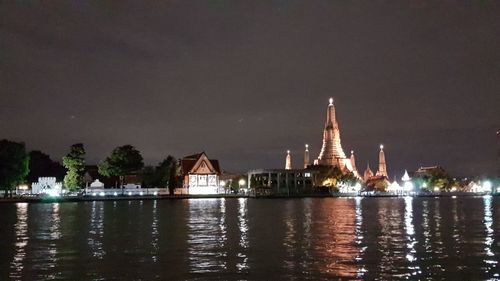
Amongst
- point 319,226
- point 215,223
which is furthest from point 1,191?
point 319,226

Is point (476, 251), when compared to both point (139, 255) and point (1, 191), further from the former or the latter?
point (1, 191)

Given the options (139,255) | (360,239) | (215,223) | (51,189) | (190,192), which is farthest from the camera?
(190,192)

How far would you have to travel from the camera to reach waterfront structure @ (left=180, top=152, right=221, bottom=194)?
120188 millimetres

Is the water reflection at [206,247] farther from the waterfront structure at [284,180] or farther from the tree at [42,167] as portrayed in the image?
the waterfront structure at [284,180]

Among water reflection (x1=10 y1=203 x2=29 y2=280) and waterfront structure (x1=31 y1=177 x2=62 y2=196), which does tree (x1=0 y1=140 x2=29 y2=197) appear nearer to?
waterfront structure (x1=31 y1=177 x2=62 y2=196)

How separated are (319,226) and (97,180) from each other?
90.5 metres

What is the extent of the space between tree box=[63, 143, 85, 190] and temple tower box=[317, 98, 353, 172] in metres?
88.2

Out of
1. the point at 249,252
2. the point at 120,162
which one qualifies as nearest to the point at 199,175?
the point at 120,162

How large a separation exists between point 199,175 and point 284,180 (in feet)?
108

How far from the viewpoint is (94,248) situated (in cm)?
2597

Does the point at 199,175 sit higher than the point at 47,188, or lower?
higher

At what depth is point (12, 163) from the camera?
8675cm

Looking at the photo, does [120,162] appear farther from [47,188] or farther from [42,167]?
[42,167]

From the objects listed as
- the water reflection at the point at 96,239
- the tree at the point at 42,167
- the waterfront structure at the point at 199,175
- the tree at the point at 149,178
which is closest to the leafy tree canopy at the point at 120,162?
the tree at the point at 149,178
